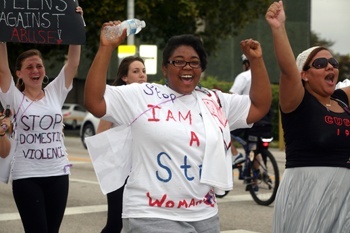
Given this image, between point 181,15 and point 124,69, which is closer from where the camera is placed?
point 124,69

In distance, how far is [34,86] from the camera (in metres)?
6.75

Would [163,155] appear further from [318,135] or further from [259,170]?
[259,170]

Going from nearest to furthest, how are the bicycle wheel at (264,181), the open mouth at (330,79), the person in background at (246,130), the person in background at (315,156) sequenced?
the person in background at (315,156) < the open mouth at (330,79) < the bicycle wheel at (264,181) < the person in background at (246,130)

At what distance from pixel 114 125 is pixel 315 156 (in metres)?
2.62

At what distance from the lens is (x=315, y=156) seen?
5031 mm

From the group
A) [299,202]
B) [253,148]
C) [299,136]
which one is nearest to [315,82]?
[299,136]

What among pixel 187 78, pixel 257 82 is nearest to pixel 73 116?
pixel 257 82

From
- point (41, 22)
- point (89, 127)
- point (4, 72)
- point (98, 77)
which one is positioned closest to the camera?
point (98, 77)

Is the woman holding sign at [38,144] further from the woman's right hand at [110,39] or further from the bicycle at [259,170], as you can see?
the bicycle at [259,170]

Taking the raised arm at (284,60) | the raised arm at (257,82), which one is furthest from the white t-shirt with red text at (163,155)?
the raised arm at (284,60)

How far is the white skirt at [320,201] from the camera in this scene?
16.4 ft

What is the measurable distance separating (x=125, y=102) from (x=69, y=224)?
5498mm

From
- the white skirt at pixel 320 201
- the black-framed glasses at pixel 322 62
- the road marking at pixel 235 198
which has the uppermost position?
the black-framed glasses at pixel 322 62

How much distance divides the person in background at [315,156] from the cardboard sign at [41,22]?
5.52ft
